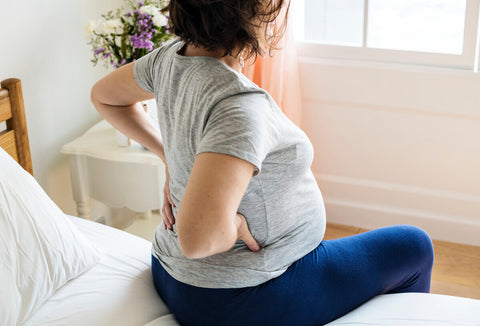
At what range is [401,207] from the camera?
8.36 ft

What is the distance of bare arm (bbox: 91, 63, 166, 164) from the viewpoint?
1.41 metres

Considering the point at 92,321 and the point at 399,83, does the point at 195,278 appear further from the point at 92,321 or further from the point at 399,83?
the point at 399,83

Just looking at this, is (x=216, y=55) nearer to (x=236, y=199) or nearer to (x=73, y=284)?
(x=236, y=199)

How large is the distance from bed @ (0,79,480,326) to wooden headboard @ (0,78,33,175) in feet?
1.09

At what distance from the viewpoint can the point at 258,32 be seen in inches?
42.1

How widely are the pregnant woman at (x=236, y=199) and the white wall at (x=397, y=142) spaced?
3.44 feet

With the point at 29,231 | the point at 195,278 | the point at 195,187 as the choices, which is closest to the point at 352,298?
the point at 195,278

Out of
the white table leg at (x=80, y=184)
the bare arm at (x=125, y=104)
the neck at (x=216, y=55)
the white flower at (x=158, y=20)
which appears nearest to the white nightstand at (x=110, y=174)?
the white table leg at (x=80, y=184)

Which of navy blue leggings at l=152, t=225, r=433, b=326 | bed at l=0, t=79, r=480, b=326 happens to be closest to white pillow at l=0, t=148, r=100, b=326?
bed at l=0, t=79, r=480, b=326

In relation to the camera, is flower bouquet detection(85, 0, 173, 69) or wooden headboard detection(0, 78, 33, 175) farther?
flower bouquet detection(85, 0, 173, 69)

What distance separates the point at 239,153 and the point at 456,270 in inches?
64.1

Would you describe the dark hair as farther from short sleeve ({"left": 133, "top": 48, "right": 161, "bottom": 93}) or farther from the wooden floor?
the wooden floor

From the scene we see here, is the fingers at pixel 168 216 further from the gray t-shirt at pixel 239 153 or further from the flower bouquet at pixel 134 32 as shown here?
the flower bouquet at pixel 134 32

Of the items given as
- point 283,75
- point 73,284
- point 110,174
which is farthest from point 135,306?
point 283,75
